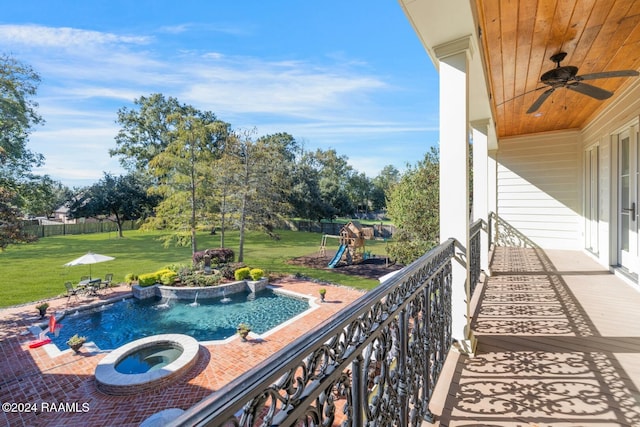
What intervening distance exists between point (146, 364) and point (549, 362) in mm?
7058

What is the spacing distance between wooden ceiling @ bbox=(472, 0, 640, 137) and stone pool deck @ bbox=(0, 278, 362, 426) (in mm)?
4868

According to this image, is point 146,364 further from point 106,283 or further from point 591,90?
point 591,90

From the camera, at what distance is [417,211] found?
25.1 ft

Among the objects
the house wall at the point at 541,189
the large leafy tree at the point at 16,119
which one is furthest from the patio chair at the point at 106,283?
the house wall at the point at 541,189

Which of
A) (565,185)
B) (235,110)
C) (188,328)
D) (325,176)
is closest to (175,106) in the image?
(235,110)

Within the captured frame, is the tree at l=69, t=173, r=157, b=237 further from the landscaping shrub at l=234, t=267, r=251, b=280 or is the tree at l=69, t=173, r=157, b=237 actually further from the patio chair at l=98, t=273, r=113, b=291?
the landscaping shrub at l=234, t=267, r=251, b=280

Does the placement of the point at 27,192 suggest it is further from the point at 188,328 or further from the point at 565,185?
the point at 565,185

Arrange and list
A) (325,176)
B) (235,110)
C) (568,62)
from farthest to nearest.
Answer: (325,176) → (235,110) → (568,62)

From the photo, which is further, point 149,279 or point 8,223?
point 149,279

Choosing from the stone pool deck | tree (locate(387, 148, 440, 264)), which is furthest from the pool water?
tree (locate(387, 148, 440, 264))

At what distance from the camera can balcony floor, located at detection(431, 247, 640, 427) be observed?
1.74 m

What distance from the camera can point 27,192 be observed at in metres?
12.2

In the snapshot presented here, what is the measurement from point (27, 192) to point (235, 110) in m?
14.4

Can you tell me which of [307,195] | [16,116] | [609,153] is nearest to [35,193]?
[16,116]
